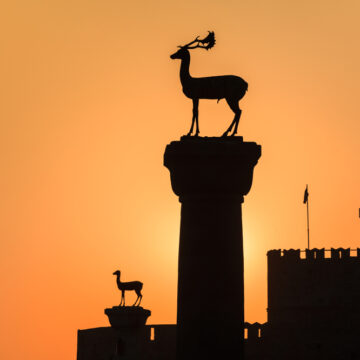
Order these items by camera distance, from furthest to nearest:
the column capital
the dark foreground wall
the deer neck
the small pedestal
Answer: the dark foreground wall, the small pedestal, the deer neck, the column capital

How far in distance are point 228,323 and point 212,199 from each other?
6.92 feet

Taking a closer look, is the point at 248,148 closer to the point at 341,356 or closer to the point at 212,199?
the point at 212,199

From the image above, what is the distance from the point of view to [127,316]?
38.1 metres

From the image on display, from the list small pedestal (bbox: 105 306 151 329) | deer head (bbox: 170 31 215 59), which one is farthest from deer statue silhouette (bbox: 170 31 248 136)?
small pedestal (bbox: 105 306 151 329)

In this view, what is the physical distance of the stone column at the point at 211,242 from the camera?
19.5 m

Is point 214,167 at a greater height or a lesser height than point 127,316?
lesser

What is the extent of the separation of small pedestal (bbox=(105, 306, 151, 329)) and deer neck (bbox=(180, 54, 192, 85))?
17927mm

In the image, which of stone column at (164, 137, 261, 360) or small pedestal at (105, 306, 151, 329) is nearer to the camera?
stone column at (164, 137, 261, 360)

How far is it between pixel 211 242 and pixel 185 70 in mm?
3404

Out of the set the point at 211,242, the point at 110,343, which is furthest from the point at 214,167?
the point at 110,343

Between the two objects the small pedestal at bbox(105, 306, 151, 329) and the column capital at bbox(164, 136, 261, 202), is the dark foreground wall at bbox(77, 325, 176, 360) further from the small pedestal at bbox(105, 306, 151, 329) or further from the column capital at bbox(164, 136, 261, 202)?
the column capital at bbox(164, 136, 261, 202)

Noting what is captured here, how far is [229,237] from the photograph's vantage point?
19.8 m

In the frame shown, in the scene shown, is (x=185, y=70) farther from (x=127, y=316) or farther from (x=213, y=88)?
(x=127, y=316)

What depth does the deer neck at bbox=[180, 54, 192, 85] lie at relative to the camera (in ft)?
69.5
